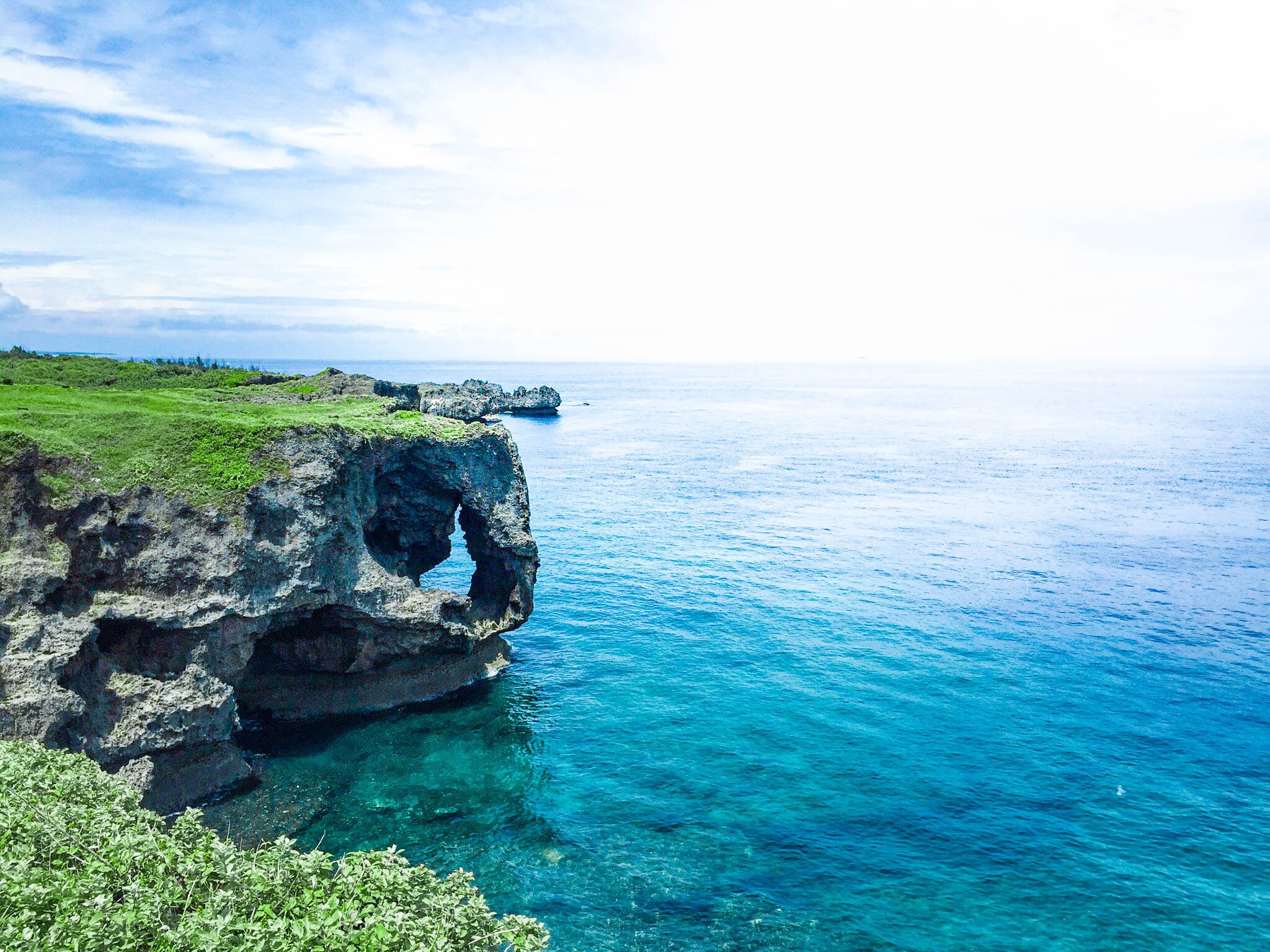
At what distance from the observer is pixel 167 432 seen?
113 feet

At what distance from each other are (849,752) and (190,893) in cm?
2938

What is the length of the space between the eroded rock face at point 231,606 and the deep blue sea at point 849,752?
2701 mm

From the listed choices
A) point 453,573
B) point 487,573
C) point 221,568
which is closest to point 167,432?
point 221,568

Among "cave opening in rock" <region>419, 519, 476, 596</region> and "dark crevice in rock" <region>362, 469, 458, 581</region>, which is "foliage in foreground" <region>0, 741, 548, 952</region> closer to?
"dark crevice in rock" <region>362, 469, 458, 581</region>

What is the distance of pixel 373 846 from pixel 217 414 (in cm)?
2217

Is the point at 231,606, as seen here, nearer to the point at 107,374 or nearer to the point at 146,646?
the point at 146,646

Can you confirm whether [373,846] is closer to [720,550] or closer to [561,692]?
[561,692]

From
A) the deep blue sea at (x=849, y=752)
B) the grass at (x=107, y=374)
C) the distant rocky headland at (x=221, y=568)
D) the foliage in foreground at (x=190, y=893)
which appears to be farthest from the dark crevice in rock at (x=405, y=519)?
the foliage in foreground at (x=190, y=893)

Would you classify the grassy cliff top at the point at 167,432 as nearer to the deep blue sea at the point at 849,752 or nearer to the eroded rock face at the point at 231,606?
the eroded rock face at the point at 231,606

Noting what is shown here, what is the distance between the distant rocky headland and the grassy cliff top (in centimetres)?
11

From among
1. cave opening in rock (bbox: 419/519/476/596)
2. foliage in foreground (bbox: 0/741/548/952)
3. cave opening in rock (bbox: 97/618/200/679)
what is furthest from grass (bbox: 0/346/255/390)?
foliage in foreground (bbox: 0/741/548/952)

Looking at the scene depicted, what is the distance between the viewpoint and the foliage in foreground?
51.8ft

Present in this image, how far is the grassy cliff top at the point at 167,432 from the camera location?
31.7 meters

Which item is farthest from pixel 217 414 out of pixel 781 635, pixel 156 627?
pixel 781 635
